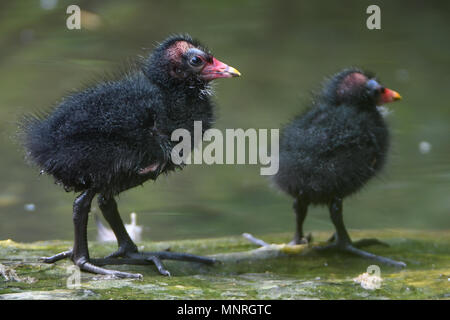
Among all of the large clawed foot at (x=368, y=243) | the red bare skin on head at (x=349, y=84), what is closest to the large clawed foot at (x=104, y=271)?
the large clawed foot at (x=368, y=243)

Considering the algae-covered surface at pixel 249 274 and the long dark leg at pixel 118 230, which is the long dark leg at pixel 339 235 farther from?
the long dark leg at pixel 118 230

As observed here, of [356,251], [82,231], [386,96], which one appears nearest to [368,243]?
[356,251]

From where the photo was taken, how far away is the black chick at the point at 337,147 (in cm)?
484

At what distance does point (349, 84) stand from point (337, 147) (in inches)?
21.6

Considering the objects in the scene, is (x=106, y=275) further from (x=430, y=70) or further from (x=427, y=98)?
(x=430, y=70)

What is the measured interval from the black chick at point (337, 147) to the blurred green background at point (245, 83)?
0.42m

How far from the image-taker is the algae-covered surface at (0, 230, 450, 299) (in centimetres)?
367

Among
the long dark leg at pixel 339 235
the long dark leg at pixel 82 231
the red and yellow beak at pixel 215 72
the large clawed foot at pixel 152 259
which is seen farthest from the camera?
the long dark leg at pixel 339 235

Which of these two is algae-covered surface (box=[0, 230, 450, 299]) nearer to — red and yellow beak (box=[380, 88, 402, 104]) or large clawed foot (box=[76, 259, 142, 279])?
large clawed foot (box=[76, 259, 142, 279])

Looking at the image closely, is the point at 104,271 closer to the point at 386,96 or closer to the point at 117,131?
the point at 117,131

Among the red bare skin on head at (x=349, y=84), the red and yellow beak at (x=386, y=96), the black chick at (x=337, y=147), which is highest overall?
the red bare skin on head at (x=349, y=84)

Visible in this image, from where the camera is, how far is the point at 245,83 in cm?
966

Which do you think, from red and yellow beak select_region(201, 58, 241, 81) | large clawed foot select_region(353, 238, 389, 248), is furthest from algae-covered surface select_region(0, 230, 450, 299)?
red and yellow beak select_region(201, 58, 241, 81)
